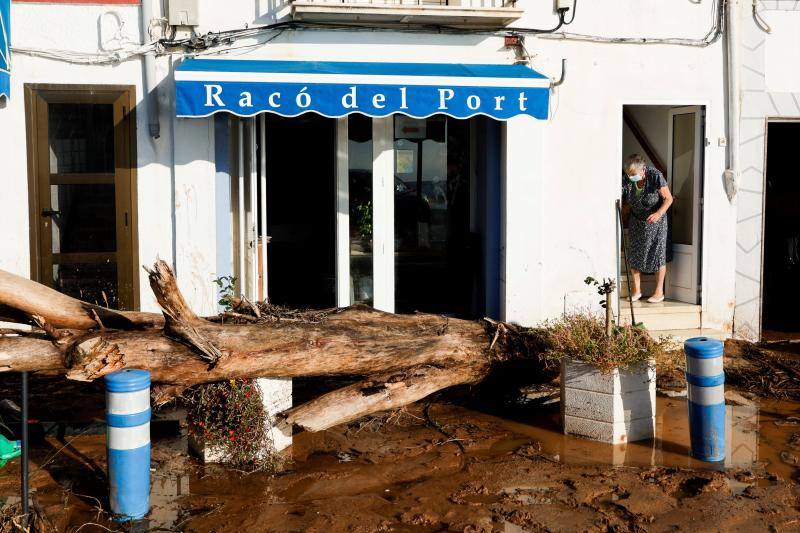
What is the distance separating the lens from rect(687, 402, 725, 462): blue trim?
6938mm

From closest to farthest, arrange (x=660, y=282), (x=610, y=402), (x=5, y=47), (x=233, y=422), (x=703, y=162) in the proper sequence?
1. (x=233, y=422)
2. (x=610, y=402)
3. (x=5, y=47)
4. (x=703, y=162)
5. (x=660, y=282)

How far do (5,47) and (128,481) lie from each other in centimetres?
513

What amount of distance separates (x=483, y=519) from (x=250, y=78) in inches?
195

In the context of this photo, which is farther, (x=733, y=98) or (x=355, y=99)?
(x=733, y=98)

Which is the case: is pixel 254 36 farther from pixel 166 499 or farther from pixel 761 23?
pixel 761 23

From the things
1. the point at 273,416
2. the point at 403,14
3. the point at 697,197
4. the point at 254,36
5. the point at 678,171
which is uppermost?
the point at 403,14

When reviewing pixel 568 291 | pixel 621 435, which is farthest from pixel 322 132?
pixel 621 435

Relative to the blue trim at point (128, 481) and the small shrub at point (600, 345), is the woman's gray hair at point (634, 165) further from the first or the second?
the blue trim at point (128, 481)

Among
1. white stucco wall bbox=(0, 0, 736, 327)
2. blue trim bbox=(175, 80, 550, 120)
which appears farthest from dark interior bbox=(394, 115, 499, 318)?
blue trim bbox=(175, 80, 550, 120)

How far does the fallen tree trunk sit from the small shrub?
2.22 feet

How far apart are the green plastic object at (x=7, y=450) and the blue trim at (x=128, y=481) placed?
1.15 meters

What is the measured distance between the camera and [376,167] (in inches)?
414

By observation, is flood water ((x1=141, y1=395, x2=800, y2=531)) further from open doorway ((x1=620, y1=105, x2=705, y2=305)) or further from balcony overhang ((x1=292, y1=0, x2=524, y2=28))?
balcony overhang ((x1=292, y1=0, x2=524, y2=28))

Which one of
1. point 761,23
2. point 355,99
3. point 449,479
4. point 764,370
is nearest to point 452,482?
point 449,479
